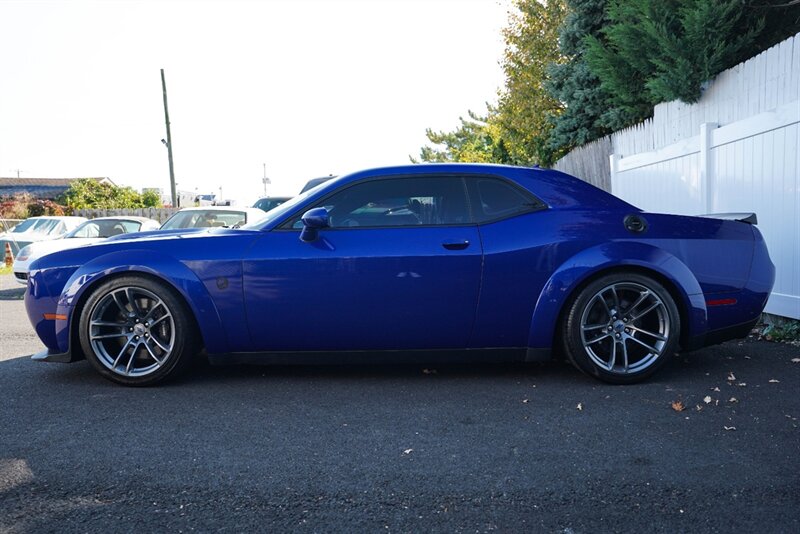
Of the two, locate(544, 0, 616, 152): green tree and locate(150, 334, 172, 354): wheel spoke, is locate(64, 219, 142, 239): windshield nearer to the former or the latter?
locate(150, 334, 172, 354): wheel spoke

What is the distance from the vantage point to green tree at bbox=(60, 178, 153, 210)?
4269 cm

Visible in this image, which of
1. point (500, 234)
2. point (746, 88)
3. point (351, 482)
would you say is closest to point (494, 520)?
point (351, 482)

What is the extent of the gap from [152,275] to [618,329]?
305 cm

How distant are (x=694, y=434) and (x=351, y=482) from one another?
1761mm

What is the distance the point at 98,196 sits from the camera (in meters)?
43.8

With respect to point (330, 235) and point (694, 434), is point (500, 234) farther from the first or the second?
point (694, 434)

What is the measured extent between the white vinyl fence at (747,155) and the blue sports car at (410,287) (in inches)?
22.5

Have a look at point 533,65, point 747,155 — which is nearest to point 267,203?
point 533,65

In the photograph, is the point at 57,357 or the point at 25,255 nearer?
the point at 57,357

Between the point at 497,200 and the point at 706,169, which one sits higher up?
the point at 706,169

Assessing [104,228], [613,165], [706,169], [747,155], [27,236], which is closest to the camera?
[747,155]

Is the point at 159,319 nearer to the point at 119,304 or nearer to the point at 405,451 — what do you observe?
the point at 119,304

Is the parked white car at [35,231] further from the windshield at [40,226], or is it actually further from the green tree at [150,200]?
the green tree at [150,200]

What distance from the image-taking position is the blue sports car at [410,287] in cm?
406
